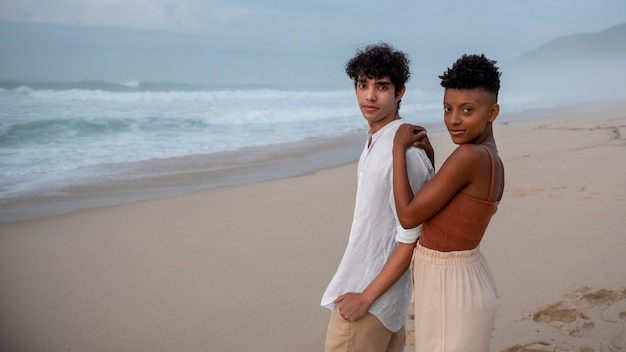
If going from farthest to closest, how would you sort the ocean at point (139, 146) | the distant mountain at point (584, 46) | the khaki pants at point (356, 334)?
the distant mountain at point (584, 46) < the ocean at point (139, 146) < the khaki pants at point (356, 334)

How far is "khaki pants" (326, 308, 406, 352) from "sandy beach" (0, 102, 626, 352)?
1643mm

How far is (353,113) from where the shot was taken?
25500 mm

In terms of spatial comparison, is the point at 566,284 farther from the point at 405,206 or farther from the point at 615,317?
the point at 405,206

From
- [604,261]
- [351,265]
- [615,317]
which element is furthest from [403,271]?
[604,261]

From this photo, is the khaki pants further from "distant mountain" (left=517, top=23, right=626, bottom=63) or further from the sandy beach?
"distant mountain" (left=517, top=23, right=626, bottom=63)

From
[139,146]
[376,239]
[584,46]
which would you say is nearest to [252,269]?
[376,239]

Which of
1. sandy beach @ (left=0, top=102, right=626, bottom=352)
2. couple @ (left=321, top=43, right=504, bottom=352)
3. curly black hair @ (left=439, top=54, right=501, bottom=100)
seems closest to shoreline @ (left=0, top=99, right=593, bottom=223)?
sandy beach @ (left=0, top=102, right=626, bottom=352)

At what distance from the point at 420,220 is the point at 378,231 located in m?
0.28

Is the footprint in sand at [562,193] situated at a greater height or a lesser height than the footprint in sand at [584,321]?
greater

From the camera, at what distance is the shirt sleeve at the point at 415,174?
2.08 meters

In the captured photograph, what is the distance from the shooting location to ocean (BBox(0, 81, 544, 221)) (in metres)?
9.13

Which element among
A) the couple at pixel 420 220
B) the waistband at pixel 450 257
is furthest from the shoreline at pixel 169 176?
the waistband at pixel 450 257

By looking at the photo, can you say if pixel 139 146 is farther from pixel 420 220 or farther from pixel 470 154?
pixel 470 154

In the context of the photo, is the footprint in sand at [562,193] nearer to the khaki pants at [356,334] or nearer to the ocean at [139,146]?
the ocean at [139,146]
